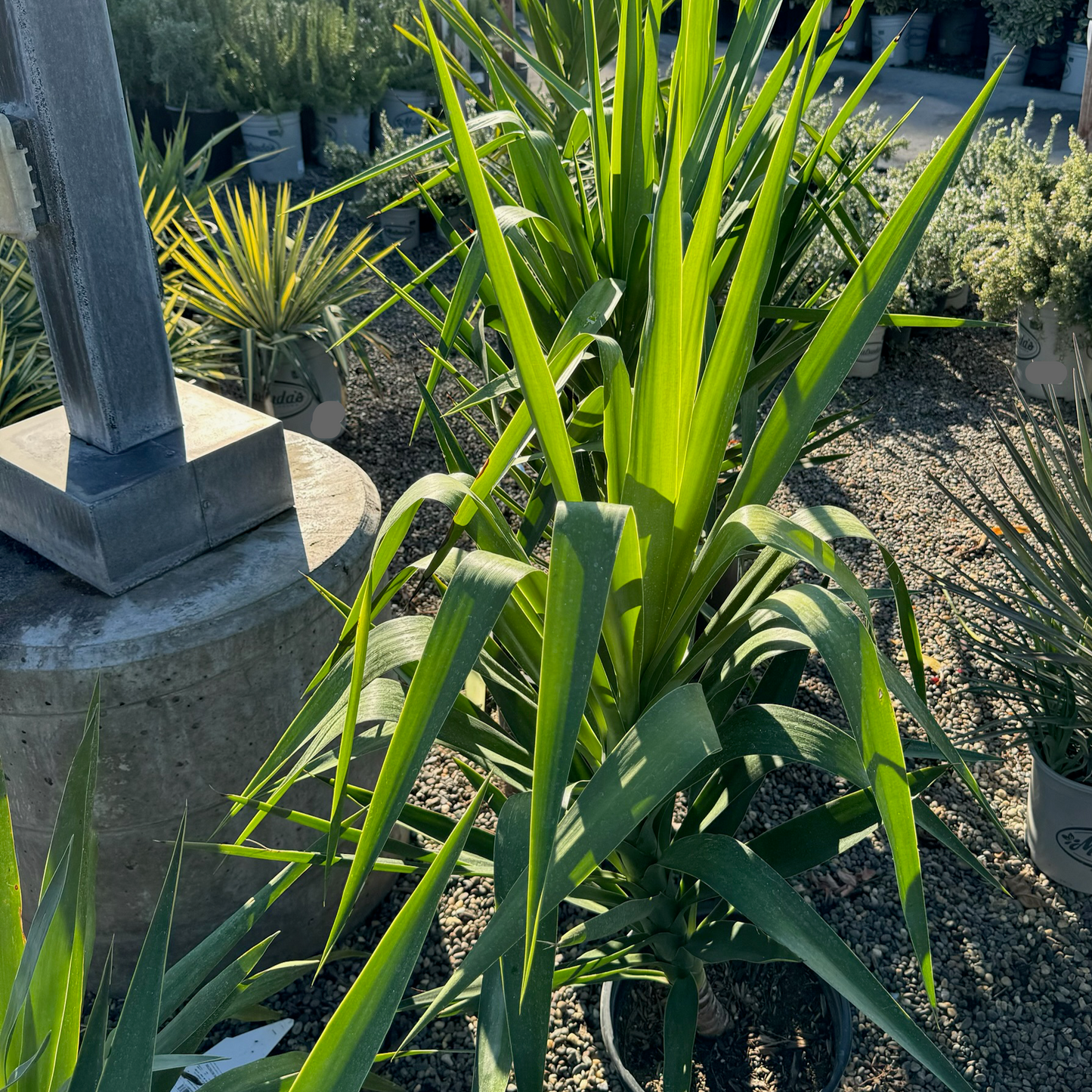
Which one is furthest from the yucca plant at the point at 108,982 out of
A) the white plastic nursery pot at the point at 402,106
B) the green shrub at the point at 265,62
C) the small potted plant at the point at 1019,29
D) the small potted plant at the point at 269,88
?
the small potted plant at the point at 1019,29

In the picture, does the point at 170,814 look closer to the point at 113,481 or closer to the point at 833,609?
the point at 113,481

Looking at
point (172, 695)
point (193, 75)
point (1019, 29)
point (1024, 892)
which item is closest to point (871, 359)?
point (1024, 892)

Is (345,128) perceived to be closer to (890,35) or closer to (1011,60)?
(890,35)

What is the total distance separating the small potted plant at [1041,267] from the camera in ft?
11.0

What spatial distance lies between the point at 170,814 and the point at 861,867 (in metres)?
1.32

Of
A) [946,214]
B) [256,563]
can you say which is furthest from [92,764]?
[946,214]

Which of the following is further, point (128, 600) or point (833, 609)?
point (128, 600)

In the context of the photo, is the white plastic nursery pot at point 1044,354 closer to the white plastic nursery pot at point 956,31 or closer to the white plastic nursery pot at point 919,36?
the white plastic nursery pot at point 919,36

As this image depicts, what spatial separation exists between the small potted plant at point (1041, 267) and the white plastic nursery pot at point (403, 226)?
2.42 m

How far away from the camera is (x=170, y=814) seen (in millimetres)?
1640

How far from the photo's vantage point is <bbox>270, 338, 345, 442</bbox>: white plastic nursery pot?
3.37m

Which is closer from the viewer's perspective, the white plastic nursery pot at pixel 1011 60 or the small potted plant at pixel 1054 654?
the small potted plant at pixel 1054 654

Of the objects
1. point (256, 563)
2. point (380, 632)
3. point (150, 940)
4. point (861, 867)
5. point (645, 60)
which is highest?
point (645, 60)

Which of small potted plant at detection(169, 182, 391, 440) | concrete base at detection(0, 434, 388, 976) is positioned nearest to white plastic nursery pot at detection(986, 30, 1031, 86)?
small potted plant at detection(169, 182, 391, 440)
